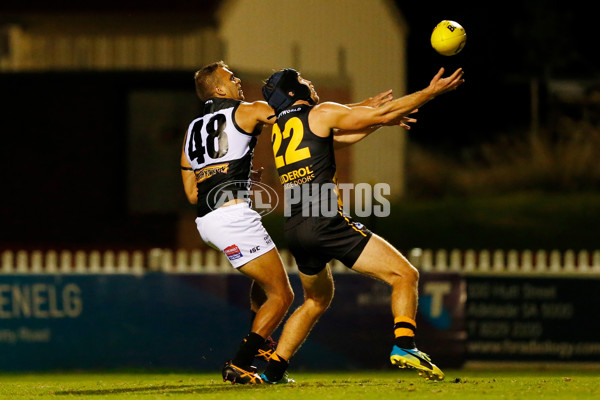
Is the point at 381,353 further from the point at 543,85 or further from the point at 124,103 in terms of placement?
the point at 543,85

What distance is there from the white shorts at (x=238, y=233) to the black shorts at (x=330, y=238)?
32 cm

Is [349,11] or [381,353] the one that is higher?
[349,11]

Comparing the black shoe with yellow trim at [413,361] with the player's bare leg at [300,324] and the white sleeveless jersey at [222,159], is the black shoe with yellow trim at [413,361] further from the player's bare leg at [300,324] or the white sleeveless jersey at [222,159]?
the white sleeveless jersey at [222,159]

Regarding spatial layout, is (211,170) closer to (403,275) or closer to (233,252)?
(233,252)

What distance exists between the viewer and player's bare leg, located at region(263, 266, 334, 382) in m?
8.58

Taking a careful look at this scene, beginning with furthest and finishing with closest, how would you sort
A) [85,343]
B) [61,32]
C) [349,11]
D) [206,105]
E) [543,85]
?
[543,85], [349,11], [61,32], [85,343], [206,105]

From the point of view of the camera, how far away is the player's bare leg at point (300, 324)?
28.1 ft

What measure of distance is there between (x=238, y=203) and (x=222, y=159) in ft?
1.18

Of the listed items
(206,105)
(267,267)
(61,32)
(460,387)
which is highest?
(61,32)

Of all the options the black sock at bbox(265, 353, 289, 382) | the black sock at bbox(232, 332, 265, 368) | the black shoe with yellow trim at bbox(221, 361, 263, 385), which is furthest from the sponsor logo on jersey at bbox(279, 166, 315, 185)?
the black shoe with yellow trim at bbox(221, 361, 263, 385)

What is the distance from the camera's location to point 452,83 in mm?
8180

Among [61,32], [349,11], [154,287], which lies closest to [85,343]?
[154,287]

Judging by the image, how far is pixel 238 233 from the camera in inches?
338

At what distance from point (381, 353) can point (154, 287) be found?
269 cm
